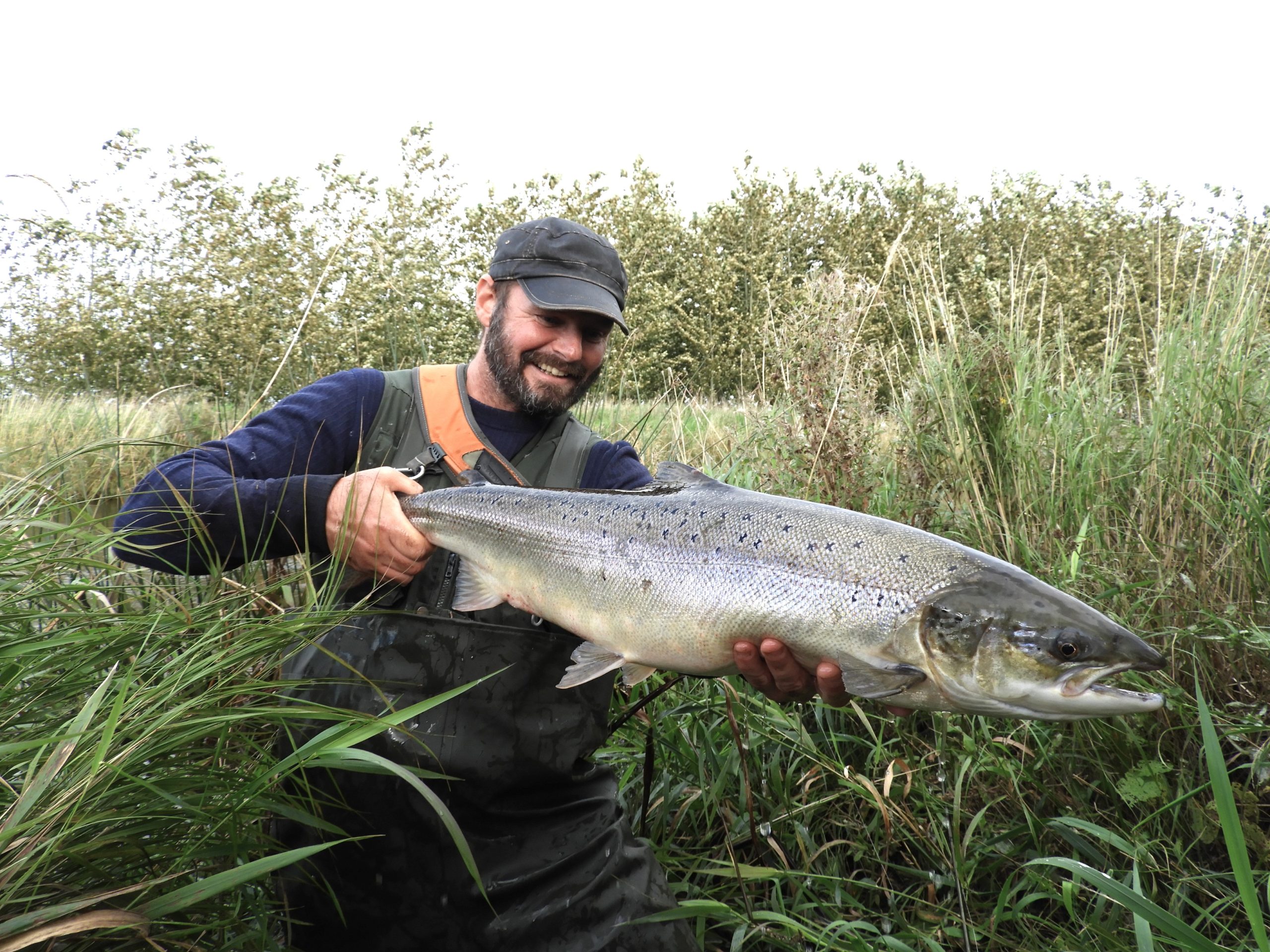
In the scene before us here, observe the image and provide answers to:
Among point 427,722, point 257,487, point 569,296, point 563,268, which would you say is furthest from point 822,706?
point 257,487

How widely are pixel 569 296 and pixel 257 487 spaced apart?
4.23 ft

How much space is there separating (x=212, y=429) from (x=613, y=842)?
10.6 feet

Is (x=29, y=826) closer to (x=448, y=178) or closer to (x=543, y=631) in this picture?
(x=543, y=631)

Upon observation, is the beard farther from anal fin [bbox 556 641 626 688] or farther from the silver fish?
anal fin [bbox 556 641 626 688]

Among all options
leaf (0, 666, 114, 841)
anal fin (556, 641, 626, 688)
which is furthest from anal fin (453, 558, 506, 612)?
leaf (0, 666, 114, 841)

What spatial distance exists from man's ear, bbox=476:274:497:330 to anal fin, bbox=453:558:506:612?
1229 mm

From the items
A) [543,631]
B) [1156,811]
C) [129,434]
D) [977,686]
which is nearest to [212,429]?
[129,434]

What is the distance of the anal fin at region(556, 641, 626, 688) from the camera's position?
91.7 inches

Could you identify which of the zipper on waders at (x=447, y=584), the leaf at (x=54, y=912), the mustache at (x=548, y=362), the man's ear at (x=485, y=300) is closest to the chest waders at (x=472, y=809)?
the zipper on waders at (x=447, y=584)

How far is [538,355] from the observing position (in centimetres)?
324

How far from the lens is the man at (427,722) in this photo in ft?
8.03

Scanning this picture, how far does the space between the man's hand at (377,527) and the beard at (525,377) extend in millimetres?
713

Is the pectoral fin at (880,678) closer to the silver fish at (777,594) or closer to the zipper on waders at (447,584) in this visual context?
the silver fish at (777,594)

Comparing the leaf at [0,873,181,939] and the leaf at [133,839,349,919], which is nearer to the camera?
the leaf at [0,873,181,939]
